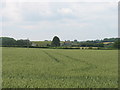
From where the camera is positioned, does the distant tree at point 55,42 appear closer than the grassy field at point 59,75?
No

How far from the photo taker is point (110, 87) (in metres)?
6.25

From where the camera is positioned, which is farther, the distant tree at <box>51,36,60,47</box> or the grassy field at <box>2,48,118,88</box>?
the distant tree at <box>51,36,60,47</box>

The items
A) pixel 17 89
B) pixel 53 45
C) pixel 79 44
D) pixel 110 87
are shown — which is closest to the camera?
pixel 17 89

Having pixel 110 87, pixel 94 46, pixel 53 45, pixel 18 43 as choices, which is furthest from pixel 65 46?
pixel 110 87

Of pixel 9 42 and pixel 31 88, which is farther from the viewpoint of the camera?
pixel 9 42

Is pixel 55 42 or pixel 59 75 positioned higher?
pixel 55 42

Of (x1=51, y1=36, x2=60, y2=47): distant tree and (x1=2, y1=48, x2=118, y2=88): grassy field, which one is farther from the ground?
(x1=51, y1=36, x2=60, y2=47): distant tree

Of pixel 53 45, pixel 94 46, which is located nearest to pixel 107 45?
pixel 94 46

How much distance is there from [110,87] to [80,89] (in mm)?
1210

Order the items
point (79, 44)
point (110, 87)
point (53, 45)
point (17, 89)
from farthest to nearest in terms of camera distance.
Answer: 1. point (79, 44)
2. point (53, 45)
3. point (110, 87)
4. point (17, 89)

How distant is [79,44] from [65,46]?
895 centimetres

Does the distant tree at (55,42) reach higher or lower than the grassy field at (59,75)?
higher

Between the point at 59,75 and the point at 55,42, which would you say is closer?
the point at 59,75

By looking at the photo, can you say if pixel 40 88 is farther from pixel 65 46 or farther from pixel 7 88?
pixel 65 46
